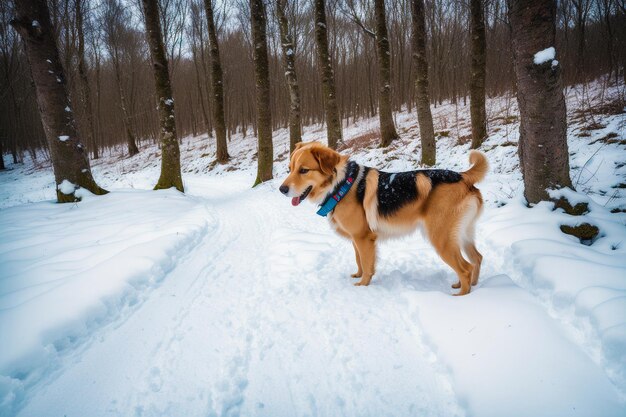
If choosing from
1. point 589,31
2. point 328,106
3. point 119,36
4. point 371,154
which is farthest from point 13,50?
point 589,31

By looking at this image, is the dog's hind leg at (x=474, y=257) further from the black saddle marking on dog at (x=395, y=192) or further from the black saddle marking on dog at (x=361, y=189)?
the black saddle marking on dog at (x=361, y=189)

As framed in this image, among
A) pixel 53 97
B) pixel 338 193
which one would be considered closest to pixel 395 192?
pixel 338 193

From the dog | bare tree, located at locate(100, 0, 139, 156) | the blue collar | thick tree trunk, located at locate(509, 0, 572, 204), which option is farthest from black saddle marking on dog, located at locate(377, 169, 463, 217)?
bare tree, located at locate(100, 0, 139, 156)

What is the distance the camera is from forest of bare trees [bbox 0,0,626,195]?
10398 millimetres

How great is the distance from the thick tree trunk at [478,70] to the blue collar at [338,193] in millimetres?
7192

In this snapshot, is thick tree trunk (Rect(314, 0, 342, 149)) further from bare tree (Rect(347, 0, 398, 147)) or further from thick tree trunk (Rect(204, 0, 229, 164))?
thick tree trunk (Rect(204, 0, 229, 164))

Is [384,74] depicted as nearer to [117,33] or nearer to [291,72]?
[291,72]

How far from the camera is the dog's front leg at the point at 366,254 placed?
3.38 m

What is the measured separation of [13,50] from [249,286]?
3709 cm

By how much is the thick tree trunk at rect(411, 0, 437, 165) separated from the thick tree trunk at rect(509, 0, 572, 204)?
14.2 feet

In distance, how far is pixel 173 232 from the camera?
4.88 metres

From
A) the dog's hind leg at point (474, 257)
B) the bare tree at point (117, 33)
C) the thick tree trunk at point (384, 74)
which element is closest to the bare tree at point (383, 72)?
the thick tree trunk at point (384, 74)

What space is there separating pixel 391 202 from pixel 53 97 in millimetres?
8419

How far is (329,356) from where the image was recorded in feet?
7.42
